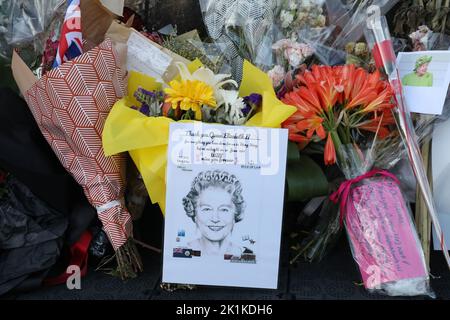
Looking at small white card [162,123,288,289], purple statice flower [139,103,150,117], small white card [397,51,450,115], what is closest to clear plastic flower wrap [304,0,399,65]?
small white card [397,51,450,115]

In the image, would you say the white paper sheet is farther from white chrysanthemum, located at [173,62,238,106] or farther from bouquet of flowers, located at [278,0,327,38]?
white chrysanthemum, located at [173,62,238,106]

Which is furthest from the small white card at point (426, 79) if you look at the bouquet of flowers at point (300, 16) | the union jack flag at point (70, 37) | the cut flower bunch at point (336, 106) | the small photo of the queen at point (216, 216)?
the union jack flag at point (70, 37)

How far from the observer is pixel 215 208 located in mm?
1832

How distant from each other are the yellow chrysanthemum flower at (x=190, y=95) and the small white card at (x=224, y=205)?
77mm

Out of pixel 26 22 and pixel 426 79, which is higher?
pixel 26 22

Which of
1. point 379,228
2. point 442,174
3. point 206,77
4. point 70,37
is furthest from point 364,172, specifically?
point 70,37

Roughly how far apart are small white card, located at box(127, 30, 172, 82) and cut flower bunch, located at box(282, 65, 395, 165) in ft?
1.73

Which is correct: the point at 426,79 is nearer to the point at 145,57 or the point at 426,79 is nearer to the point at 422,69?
the point at 422,69

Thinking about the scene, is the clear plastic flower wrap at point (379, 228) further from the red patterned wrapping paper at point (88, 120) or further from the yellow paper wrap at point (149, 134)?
the red patterned wrapping paper at point (88, 120)

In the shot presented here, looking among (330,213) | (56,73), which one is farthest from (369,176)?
(56,73)

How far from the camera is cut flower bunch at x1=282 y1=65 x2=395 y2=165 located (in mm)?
1890

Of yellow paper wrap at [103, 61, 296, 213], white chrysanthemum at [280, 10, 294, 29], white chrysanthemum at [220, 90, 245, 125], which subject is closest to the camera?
yellow paper wrap at [103, 61, 296, 213]

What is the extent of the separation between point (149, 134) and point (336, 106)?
26.7 inches
